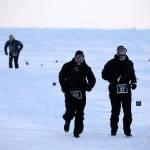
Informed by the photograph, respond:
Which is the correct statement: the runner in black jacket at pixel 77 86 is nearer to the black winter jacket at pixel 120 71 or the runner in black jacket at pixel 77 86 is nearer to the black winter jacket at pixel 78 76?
the black winter jacket at pixel 78 76

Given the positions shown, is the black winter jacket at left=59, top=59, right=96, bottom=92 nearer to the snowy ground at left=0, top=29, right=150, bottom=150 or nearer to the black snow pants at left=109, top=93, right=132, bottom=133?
the black snow pants at left=109, top=93, right=132, bottom=133

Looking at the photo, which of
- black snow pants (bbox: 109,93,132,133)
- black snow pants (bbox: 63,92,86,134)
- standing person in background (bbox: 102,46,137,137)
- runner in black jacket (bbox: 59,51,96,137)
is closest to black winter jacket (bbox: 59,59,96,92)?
runner in black jacket (bbox: 59,51,96,137)

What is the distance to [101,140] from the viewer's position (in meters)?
12.2

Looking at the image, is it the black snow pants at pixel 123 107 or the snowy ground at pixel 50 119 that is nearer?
the snowy ground at pixel 50 119

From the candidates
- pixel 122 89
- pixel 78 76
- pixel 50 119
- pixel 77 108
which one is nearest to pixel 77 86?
pixel 78 76

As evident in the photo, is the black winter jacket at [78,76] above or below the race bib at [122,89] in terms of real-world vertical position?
above

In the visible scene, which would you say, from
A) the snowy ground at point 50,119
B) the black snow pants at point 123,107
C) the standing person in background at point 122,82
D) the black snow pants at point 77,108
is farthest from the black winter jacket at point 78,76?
the snowy ground at point 50,119

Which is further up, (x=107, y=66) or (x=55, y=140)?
(x=107, y=66)

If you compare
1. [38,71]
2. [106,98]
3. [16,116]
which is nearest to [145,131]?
[16,116]

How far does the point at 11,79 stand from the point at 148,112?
900cm

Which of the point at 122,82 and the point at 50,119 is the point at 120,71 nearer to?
the point at 122,82

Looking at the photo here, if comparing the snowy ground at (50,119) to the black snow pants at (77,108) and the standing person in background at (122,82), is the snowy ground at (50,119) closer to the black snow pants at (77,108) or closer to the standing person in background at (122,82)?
the black snow pants at (77,108)

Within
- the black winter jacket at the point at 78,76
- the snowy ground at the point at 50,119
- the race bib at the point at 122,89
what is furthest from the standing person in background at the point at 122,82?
the snowy ground at the point at 50,119

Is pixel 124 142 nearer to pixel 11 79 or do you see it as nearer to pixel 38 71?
pixel 11 79
